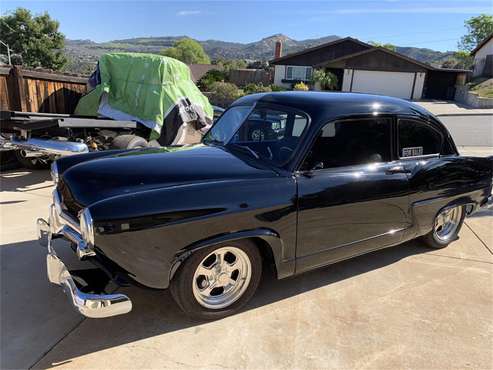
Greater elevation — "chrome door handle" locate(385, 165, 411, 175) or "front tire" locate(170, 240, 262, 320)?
"chrome door handle" locate(385, 165, 411, 175)

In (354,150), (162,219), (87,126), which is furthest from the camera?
(87,126)

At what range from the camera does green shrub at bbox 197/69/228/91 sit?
106 ft

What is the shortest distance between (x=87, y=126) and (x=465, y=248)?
227 inches

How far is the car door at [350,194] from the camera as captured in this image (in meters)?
3.19

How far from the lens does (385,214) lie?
12.0 feet

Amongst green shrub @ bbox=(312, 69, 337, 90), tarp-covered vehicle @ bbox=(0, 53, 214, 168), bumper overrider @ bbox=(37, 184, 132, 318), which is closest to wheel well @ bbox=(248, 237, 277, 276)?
bumper overrider @ bbox=(37, 184, 132, 318)

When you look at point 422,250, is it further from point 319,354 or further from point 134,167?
point 134,167

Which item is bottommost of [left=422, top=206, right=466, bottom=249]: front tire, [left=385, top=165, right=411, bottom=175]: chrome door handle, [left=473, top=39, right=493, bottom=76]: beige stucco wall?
[left=422, top=206, right=466, bottom=249]: front tire

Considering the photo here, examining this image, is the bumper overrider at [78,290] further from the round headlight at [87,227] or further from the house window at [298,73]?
the house window at [298,73]

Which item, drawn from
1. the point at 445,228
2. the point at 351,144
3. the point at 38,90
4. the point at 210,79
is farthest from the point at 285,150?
the point at 210,79

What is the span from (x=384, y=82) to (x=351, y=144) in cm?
3566

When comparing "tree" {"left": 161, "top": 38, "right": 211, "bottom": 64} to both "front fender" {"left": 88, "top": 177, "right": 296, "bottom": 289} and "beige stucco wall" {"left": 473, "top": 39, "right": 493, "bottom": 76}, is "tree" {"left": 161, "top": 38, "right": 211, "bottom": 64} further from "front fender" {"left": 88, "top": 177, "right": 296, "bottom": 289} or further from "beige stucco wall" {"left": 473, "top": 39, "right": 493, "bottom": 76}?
"front fender" {"left": 88, "top": 177, "right": 296, "bottom": 289}

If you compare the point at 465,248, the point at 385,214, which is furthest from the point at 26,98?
the point at 465,248

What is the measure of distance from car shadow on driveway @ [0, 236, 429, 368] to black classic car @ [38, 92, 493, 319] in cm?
34
